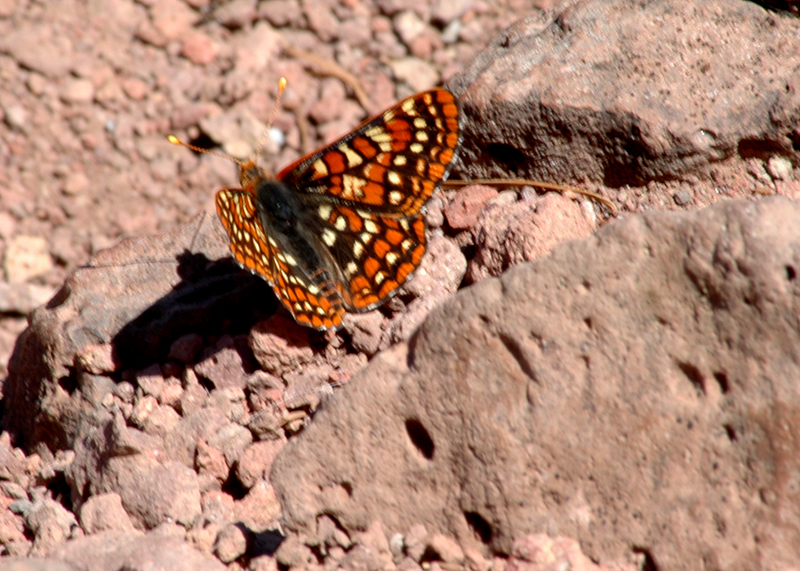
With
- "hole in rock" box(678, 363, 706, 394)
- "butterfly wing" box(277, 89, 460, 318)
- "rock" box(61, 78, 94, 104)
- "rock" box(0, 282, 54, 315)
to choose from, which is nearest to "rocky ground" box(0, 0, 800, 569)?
"hole in rock" box(678, 363, 706, 394)

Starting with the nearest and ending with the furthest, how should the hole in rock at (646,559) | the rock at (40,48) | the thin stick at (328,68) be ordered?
1. the hole in rock at (646,559)
2. the rock at (40,48)
3. the thin stick at (328,68)

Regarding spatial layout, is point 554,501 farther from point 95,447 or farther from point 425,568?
point 95,447

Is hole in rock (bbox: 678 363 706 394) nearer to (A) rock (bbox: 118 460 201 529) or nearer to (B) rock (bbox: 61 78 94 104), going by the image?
(A) rock (bbox: 118 460 201 529)

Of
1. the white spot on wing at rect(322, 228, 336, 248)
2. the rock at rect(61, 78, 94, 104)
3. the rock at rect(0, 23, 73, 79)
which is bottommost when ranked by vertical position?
the rock at rect(61, 78, 94, 104)

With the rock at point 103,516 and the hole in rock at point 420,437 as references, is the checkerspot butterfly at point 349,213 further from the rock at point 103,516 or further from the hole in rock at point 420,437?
the rock at point 103,516

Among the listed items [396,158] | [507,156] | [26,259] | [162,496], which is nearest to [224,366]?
[162,496]

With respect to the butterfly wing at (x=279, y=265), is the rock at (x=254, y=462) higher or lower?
lower

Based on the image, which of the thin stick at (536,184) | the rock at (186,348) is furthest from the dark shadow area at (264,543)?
the thin stick at (536,184)

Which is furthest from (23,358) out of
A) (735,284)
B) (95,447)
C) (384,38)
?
(384,38)
